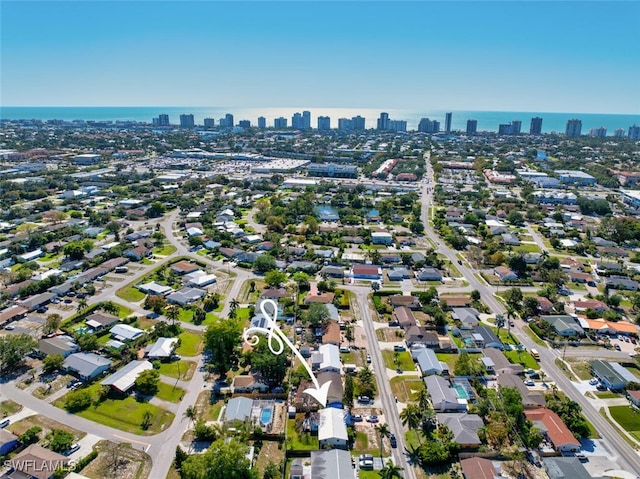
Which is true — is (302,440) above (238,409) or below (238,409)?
below

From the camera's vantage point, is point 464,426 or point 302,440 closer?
point 302,440

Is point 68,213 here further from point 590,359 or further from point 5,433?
point 590,359

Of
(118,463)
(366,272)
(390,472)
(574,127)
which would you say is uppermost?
(574,127)

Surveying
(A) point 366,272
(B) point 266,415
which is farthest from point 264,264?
(B) point 266,415

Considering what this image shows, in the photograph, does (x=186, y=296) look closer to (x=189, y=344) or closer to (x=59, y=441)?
(x=189, y=344)

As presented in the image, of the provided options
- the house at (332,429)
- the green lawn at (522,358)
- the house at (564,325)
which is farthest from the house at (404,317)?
the house at (332,429)

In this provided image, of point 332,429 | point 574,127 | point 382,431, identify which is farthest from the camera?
point 574,127

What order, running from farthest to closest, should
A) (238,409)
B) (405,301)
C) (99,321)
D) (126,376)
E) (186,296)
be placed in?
(186,296)
(405,301)
(99,321)
(126,376)
(238,409)
